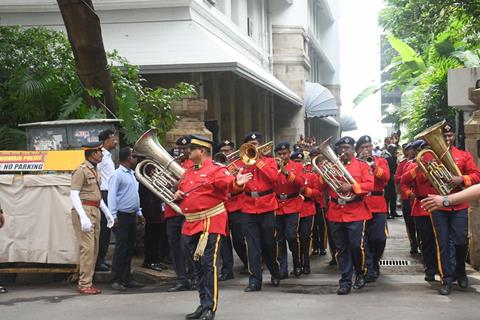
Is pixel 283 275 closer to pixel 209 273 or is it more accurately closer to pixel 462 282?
pixel 462 282

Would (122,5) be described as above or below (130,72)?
above

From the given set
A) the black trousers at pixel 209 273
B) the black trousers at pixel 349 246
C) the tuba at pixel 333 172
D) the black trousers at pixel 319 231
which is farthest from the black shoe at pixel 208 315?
the black trousers at pixel 319 231

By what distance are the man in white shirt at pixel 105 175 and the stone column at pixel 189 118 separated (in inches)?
112

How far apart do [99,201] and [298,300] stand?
8.96 feet

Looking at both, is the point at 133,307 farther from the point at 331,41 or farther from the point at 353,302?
the point at 331,41

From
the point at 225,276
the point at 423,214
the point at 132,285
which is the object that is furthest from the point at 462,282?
the point at 132,285

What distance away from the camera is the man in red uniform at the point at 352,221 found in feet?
32.1

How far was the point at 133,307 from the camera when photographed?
29.0ft

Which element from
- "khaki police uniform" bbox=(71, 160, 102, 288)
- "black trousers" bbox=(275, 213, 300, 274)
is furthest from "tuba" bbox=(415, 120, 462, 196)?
"khaki police uniform" bbox=(71, 160, 102, 288)

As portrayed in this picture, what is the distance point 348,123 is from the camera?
63.4 meters

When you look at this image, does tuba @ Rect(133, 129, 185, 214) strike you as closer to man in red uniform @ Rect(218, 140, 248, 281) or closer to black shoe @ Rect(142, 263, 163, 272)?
man in red uniform @ Rect(218, 140, 248, 281)

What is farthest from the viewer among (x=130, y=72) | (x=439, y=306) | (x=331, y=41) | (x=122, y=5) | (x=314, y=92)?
(x=331, y=41)

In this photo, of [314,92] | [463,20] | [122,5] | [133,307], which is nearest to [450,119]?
[463,20]

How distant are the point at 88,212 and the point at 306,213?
3.68m
